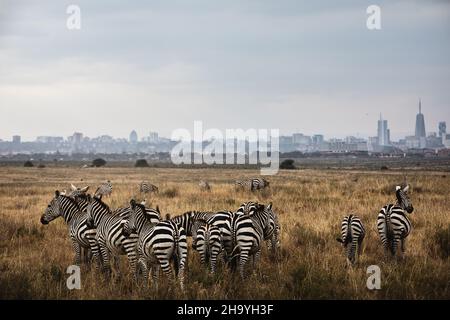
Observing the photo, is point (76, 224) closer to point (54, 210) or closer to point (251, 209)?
point (54, 210)

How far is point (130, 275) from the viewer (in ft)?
31.9

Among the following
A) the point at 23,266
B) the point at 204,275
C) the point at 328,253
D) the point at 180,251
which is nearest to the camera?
the point at 180,251

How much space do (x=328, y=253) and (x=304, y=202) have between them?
11.2 meters

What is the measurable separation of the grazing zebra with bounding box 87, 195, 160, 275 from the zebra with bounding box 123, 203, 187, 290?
6.2 inches

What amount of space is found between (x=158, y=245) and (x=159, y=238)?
114mm

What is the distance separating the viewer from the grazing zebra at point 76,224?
999 cm

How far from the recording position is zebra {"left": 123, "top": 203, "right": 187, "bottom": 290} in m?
8.16

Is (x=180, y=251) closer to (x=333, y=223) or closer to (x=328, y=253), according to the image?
(x=328, y=253)

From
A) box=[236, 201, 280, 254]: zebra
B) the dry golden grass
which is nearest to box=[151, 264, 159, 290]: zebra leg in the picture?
the dry golden grass

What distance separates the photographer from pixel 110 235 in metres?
9.21

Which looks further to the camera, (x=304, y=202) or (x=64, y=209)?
(x=304, y=202)

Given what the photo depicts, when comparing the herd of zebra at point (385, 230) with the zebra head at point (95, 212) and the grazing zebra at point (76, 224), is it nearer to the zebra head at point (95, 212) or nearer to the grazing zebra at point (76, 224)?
the zebra head at point (95, 212)

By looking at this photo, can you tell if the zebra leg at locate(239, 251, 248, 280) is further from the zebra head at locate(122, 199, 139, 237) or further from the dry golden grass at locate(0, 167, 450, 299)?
the zebra head at locate(122, 199, 139, 237)
